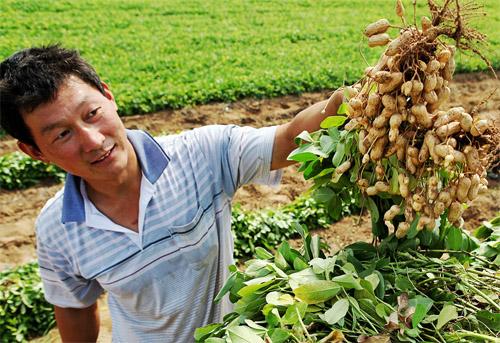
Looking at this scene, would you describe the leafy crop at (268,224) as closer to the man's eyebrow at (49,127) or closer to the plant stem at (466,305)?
the man's eyebrow at (49,127)

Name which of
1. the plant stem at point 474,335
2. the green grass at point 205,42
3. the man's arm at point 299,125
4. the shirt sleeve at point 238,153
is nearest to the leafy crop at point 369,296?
the plant stem at point 474,335

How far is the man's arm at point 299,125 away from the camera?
1491mm

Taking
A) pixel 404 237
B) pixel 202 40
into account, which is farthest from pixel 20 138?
pixel 202 40

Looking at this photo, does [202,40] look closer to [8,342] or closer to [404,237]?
[8,342]

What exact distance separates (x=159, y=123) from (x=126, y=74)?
4.95 feet

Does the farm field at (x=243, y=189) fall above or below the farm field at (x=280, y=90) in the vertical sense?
below

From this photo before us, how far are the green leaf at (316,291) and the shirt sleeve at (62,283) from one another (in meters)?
1.06

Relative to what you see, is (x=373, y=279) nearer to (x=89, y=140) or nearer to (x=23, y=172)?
(x=89, y=140)

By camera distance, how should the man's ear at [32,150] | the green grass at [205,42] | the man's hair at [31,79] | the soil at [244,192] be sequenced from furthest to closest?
1. the green grass at [205,42]
2. the soil at [244,192]
3. the man's ear at [32,150]
4. the man's hair at [31,79]

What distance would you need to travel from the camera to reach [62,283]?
193 cm

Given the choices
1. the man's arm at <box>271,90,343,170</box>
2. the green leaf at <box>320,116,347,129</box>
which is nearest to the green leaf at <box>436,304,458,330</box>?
the green leaf at <box>320,116,347,129</box>

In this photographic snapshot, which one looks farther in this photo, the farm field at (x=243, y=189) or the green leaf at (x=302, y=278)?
the farm field at (x=243, y=189)

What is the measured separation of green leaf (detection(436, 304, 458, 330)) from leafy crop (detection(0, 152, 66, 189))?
176 inches

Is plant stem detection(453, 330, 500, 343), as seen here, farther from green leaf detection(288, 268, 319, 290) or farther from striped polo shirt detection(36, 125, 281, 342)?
striped polo shirt detection(36, 125, 281, 342)
